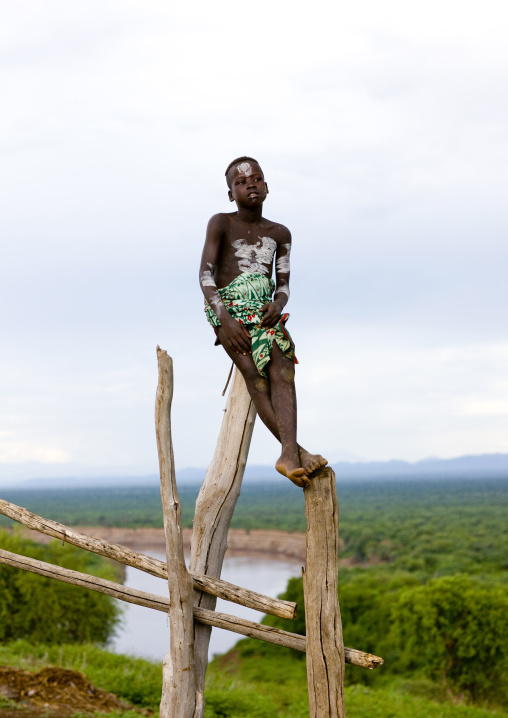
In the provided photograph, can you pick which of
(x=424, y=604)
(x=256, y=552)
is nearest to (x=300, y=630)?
(x=424, y=604)

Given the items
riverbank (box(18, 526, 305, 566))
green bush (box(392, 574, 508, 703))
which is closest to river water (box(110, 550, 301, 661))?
riverbank (box(18, 526, 305, 566))

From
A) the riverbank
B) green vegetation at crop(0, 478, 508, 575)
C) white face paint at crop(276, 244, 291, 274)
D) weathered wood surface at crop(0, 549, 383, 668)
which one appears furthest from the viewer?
the riverbank

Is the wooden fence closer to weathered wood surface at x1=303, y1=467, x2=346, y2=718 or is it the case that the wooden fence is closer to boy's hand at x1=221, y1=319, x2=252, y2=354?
weathered wood surface at x1=303, y1=467, x2=346, y2=718

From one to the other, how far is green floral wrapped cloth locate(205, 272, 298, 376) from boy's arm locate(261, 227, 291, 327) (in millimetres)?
40

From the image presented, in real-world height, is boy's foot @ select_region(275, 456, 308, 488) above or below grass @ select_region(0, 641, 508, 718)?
above

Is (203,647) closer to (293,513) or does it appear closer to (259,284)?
(259,284)

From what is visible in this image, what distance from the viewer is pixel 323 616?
162 inches

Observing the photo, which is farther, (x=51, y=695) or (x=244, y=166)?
(x=51, y=695)

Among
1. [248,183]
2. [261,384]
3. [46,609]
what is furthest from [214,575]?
[46,609]

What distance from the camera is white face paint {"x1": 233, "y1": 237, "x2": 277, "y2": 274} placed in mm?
4680

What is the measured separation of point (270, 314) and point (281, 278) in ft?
1.49

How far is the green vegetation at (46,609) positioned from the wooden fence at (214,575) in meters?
11.1

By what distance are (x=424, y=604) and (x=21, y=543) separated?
9155 mm

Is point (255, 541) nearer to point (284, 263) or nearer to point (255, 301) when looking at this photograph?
point (284, 263)
